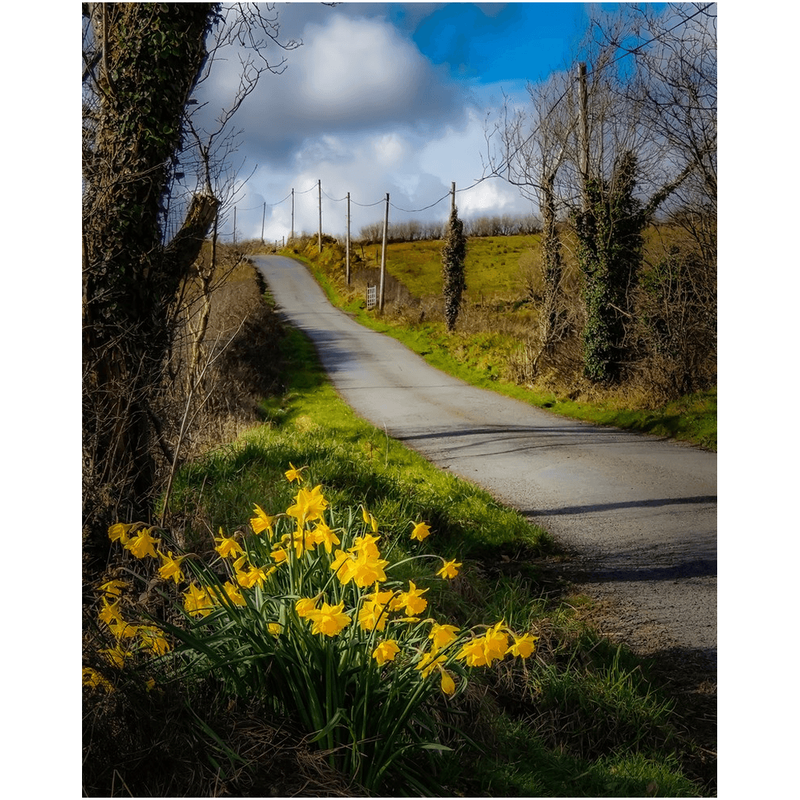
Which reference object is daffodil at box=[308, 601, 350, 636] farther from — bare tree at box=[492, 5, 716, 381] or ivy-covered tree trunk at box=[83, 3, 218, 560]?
bare tree at box=[492, 5, 716, 381]

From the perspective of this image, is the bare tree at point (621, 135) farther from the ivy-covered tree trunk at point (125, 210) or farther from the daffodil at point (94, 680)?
the daffodil at point (94, 680)

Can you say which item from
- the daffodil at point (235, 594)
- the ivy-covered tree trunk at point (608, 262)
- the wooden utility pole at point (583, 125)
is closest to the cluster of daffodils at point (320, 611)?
the daffodil at point (235, 594)

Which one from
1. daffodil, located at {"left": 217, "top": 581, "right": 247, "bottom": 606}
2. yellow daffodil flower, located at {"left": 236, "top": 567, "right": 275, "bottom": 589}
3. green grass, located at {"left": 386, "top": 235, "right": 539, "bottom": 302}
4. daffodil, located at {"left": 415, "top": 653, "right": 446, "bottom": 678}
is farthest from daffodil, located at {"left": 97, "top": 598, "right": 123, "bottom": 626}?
green grass, located at {"left": 386, "top": 235, "right": 539, "bottom": 302}

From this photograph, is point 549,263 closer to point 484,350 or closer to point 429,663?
point 484,350
